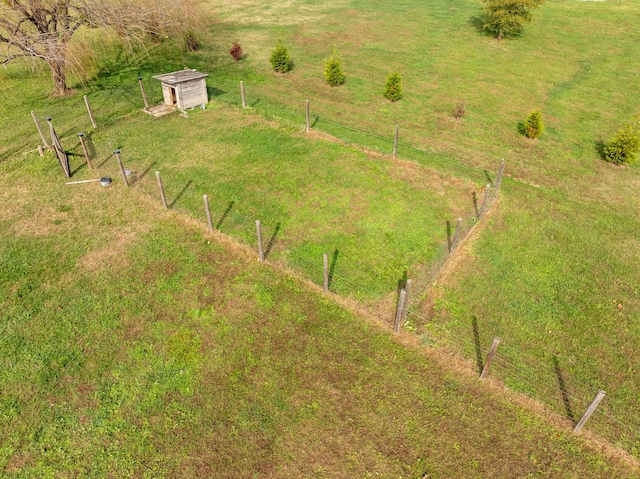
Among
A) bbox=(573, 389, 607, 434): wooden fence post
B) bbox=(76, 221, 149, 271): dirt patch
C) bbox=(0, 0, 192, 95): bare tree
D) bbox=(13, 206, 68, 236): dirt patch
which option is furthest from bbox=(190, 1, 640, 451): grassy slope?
bbox=(13, 206, 68, 236): dirt patch

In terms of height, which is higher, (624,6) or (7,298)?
(624,6)

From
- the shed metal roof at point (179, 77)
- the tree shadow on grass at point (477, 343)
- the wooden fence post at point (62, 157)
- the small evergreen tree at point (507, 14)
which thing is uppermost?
the small evergreen tree at point (507, 14)

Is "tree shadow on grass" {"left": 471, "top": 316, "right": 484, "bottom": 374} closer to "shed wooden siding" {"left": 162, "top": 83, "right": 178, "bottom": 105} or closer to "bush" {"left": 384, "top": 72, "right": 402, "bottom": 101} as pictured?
"bush" {"left": 384, "top": 72, "right": 402, "bottom": 101}

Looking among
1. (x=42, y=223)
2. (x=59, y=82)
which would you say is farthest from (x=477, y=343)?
(x=59, y=82)

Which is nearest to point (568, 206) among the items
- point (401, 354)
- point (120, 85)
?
point (401, 354)

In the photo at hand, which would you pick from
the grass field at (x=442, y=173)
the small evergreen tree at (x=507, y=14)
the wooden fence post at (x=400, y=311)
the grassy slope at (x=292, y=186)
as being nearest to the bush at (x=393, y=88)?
the grass field at (x=442, y=173)

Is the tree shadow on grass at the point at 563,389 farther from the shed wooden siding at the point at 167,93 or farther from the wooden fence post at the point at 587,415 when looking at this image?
the shed wooden siding at the point at 167,93

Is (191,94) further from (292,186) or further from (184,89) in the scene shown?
(292,186)

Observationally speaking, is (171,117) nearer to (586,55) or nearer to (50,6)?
(50,6)
